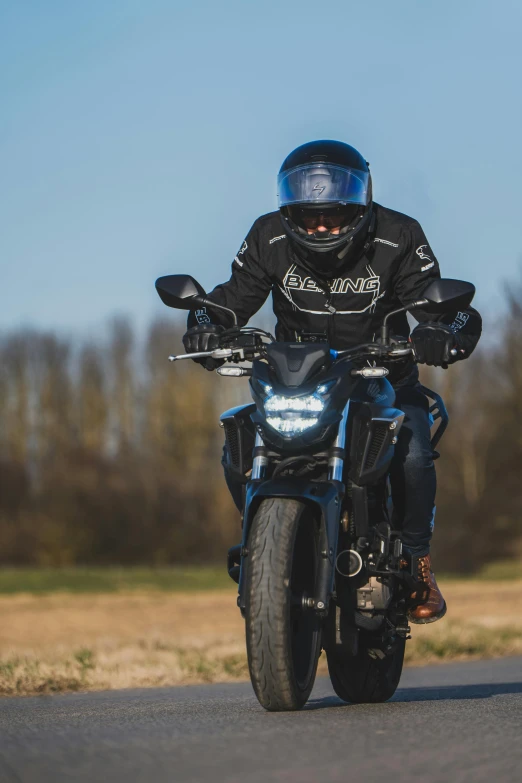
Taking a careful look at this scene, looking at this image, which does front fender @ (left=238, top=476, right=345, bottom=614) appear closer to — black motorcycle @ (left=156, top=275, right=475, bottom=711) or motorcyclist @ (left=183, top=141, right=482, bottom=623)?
black motorcycle @ (left=156, top=275, right=475, bottom=711)

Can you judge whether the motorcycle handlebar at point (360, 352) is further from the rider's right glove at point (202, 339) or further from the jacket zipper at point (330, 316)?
the jacket zipper at point (330, 316)

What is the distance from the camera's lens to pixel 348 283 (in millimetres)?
5988

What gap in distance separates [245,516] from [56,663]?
4.37 m

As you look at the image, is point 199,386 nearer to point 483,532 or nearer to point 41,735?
point 483,532

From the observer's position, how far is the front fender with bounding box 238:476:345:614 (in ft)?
15.5

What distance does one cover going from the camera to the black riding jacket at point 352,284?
6000 mm

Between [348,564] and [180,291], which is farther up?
[180,291]

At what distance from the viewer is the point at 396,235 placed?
608 cm

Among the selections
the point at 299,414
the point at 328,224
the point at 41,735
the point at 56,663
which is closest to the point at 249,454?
the point at 299,414

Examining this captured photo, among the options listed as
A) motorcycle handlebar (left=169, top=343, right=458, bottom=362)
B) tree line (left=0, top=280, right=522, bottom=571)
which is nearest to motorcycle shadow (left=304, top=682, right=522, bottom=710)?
motorcycle handlebar (left=169, top=343, right=458, bottom=362)

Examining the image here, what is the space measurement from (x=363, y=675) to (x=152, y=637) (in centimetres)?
1354

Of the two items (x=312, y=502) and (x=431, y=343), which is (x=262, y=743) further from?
(x=431, y=343)

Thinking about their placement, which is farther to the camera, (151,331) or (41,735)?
(151,331)

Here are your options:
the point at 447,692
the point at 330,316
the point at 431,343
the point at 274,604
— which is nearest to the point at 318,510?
the point at 274,604
